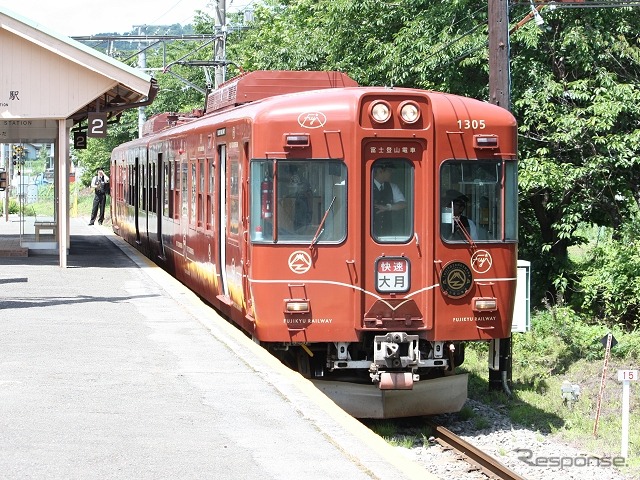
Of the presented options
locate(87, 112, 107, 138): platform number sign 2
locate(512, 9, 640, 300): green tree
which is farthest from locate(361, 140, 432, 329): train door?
locate(87, 112, 107, 138): platform number sign 2

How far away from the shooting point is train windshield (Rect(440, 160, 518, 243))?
35.2ft

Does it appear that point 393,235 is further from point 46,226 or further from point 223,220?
point 46,226

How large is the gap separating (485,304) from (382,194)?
140cm

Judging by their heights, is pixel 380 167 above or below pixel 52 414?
above

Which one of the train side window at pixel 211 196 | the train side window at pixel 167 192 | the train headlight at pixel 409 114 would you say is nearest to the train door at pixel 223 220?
the train side window at pixel 211 196

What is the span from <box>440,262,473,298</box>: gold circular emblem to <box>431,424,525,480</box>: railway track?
4.41 feet

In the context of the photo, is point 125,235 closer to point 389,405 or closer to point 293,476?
point 389,405

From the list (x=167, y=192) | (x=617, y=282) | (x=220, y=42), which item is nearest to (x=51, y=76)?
(x=167, y=192)

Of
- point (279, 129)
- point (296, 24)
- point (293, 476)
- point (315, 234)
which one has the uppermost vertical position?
point (296, 24)

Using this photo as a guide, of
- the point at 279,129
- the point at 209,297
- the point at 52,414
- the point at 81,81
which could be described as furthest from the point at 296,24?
the point at 52,414

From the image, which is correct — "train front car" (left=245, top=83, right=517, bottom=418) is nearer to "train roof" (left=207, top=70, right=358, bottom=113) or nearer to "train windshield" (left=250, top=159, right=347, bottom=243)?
"train windshield" (left=250, top=159, right=347, bottom=243)

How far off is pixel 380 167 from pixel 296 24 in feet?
71.8

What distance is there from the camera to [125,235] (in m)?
28.8

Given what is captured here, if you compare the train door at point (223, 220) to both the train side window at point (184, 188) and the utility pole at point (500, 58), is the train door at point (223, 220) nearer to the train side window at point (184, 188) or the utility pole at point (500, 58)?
the train side window at point (184, 188)
